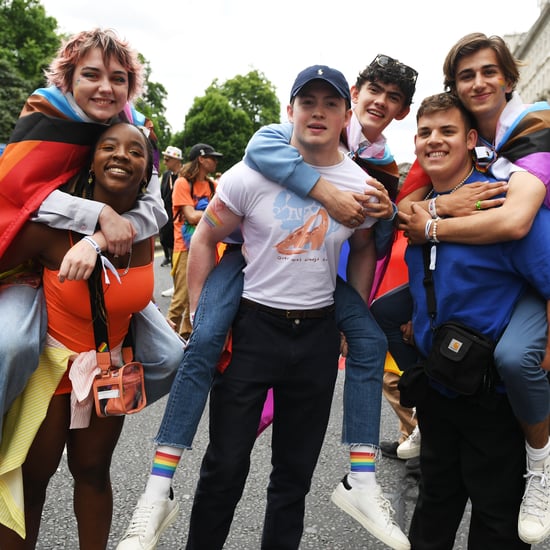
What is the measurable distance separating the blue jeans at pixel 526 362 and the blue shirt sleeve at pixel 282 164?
0.94 metres

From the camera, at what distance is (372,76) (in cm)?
254

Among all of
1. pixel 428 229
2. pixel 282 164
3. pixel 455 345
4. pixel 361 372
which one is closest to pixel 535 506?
pixel 455 345

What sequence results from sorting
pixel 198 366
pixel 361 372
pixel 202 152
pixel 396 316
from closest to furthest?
pixel 198 366, pixel 361 372, pixel 396 316, pixel 202 152

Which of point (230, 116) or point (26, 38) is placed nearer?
point (26, 38)

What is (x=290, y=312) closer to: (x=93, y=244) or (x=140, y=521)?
(x=93, y=244)

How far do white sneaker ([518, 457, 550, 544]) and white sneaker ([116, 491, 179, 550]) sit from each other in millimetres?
1330

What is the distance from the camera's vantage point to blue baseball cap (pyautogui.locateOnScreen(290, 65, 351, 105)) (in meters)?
1.98

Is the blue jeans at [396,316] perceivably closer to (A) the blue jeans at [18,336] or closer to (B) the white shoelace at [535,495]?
(B) the white shoelace at [535,495]

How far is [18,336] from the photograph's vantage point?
184 centimetres

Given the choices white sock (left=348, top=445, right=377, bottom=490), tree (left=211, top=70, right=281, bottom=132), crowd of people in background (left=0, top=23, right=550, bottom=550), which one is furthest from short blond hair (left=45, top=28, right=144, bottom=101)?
tree (left=211, top=70, right=281, bottom=132)

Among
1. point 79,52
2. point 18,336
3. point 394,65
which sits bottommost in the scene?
point 18,336

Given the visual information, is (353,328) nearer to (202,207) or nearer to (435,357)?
(435,357)

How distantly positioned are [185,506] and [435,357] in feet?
6.35

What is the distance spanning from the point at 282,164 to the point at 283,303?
21.5 inches
